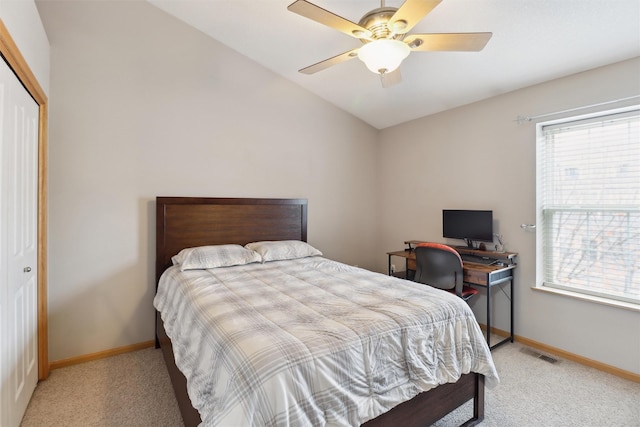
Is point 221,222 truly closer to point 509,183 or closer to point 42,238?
point 42,238

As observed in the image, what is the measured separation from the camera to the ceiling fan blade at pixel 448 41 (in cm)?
175

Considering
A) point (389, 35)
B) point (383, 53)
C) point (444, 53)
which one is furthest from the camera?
point (444, 53)

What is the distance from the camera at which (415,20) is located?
1664 mm

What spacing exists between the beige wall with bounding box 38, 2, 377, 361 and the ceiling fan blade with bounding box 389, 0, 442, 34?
2.21 metres

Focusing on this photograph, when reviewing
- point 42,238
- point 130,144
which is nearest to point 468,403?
point 42,238

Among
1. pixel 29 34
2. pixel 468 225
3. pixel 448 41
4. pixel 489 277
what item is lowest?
pixel 489 277

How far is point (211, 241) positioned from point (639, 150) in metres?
3.81

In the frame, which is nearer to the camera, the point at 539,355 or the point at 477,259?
the point at 539,355

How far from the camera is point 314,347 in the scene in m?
1.33

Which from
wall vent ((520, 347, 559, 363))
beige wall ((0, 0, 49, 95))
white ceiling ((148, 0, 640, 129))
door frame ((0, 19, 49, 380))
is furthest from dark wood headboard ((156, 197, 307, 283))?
wall vent ((520, 347, 559, 363))

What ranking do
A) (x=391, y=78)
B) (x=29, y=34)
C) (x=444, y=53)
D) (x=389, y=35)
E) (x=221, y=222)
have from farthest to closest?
(x=221, y=222) < (x=444, y=53) < (x=391, y=78) < (x=29, y=34) < (x=389, y=35)

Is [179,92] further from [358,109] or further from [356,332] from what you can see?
[356,332]

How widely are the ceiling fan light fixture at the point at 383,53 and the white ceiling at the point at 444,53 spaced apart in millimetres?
881

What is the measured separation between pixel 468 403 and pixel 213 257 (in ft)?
7.47
